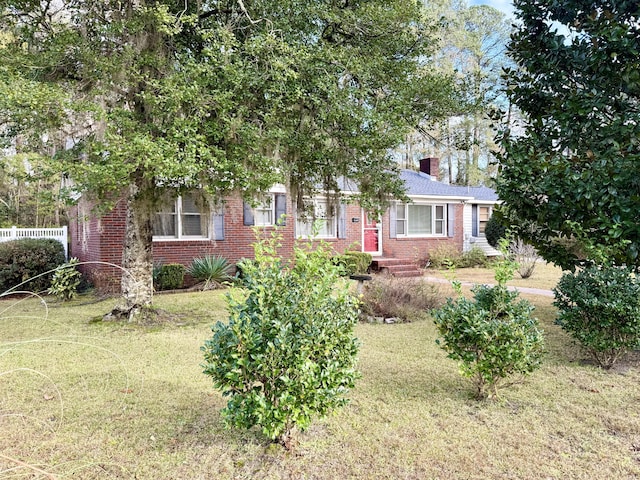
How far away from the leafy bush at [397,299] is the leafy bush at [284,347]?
182 inches

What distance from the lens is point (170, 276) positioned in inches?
422

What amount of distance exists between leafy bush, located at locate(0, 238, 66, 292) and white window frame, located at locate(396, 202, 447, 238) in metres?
10.8

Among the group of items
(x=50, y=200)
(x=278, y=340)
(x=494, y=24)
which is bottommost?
(x=278, y=340)

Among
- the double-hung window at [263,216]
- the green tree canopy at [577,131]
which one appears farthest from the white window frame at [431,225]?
the green tree canopy at [577,131]

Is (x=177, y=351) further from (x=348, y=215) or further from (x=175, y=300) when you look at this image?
(x=348, y=215)

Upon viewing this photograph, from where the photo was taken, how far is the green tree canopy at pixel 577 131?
4727 millimetres

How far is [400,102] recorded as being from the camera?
256 inches

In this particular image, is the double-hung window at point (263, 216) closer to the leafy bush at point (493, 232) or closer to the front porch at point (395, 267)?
the front porch at point (395, 267)

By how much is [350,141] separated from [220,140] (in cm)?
187

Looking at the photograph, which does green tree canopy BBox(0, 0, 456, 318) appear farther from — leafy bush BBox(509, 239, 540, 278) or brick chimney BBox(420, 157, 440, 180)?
brick chimney BBox(420, 157, 440, 180)

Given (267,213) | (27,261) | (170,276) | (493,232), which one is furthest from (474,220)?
(27,261)

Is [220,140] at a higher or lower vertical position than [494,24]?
lower

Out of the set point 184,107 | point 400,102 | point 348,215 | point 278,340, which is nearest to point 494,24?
point 348,215

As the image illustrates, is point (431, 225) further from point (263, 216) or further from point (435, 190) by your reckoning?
point (263, 216)
